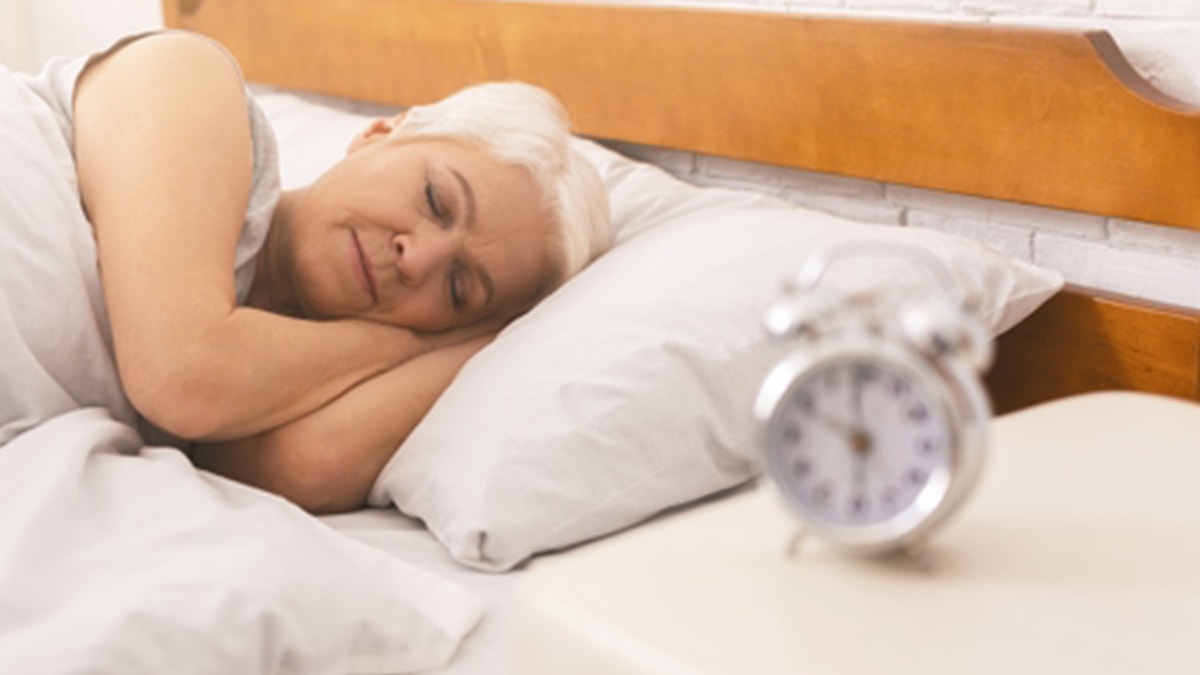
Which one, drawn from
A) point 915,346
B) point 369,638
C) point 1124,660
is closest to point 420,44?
point 369,638

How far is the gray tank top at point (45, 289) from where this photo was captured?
1131 millimetres

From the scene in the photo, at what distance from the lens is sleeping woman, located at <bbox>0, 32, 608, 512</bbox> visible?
1.14 m

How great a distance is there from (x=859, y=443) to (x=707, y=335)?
0.49 meters

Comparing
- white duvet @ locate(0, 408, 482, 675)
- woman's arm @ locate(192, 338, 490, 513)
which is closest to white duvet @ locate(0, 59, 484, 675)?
white duvet @ locate(0, 408, 482, 675)

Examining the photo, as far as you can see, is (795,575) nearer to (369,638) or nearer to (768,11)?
(369,638)

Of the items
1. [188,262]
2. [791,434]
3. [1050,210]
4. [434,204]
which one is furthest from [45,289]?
[1050,210]

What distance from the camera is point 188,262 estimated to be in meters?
1.14

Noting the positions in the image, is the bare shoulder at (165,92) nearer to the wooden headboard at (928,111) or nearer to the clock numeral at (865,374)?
the wooden headboard at (928,111)

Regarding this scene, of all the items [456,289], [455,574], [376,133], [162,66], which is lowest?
[455,574]

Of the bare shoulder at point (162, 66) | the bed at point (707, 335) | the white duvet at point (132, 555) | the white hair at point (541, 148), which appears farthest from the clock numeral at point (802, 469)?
the bare shoulder at point (162, 66)

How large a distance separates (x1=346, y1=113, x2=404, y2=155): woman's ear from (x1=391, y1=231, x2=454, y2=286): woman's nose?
20 cm

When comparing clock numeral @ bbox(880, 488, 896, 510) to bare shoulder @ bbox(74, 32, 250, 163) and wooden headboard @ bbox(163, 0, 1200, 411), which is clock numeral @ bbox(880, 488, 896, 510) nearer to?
wooden headboard @ bbox(163, 0, 1200, 411)

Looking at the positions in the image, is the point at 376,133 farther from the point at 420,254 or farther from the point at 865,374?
the point at 865,374

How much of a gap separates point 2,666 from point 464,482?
393mm
